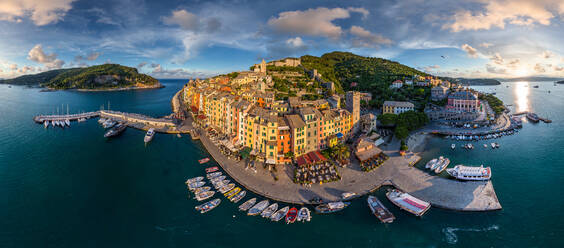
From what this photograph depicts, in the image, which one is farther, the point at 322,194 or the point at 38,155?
the point at 38,155

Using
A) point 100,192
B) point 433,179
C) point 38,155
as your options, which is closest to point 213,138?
point 100,192

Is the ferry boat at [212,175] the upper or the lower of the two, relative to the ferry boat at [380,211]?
upper

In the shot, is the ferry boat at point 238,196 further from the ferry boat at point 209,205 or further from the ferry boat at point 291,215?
the ferry boat at point 291,215

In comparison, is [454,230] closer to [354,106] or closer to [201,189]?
[201,189]

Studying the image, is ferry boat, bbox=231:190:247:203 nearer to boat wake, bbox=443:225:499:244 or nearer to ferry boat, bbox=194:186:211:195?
ferry boat, bbox=194:186:211:195

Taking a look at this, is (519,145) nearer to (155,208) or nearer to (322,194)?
(322,194)

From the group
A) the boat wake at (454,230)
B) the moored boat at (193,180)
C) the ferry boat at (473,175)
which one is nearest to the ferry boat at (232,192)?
the moored boat at (193,180)
